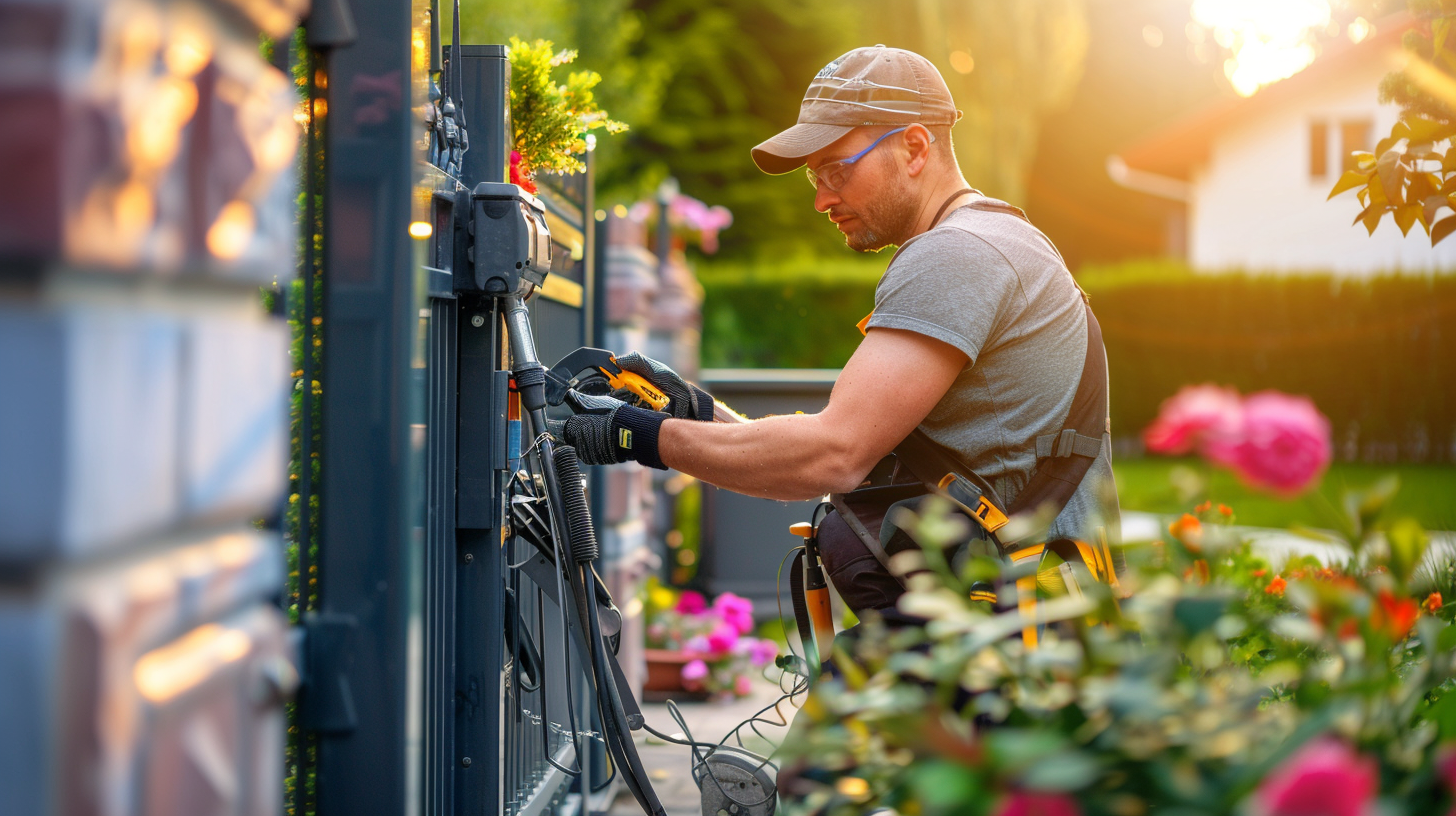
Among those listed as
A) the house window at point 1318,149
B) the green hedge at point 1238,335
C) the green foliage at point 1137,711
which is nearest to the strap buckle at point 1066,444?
the green foliage at point 1137,711

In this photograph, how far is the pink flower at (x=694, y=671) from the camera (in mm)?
5418

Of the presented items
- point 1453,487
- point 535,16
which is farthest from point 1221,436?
point 535,16

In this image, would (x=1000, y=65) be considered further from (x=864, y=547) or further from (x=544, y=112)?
(x=864, y=547)

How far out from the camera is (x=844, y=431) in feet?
7.54

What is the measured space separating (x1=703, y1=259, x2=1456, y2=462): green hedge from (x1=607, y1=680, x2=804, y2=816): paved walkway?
386 inches

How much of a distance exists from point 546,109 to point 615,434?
1008 mm

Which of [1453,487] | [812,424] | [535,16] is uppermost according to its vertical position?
[535,16]

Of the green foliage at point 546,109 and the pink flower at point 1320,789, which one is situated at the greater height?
the green foliage at point 546,109

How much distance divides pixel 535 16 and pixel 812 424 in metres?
12.8

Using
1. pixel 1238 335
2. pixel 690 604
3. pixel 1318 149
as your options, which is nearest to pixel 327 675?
pixel 690 604

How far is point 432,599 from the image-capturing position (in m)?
2.56

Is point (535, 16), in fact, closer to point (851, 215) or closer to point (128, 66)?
point (851, 215)

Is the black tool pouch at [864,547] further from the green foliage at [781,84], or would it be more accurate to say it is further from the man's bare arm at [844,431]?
the green foliage at [781,84]

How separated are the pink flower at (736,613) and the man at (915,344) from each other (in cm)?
331
